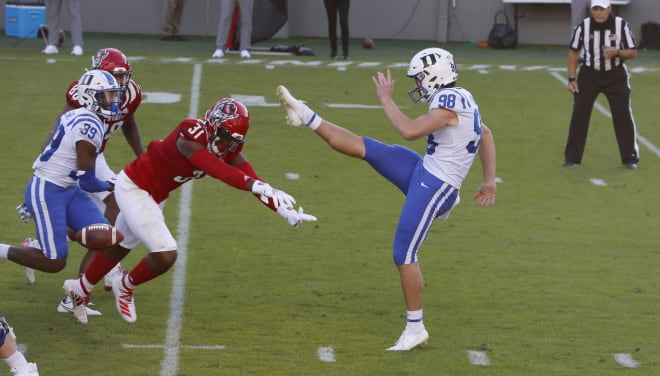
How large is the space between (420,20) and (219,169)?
17011 millimetres

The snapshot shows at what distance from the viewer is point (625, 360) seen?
712 centimetres

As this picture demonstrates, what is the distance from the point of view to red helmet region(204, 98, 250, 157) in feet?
23.4

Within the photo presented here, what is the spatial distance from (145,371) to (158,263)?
854 mm

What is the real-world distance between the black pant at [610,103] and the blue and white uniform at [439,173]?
609 cm

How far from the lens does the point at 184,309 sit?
7.98 meters

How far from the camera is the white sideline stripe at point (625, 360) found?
23.0 ft

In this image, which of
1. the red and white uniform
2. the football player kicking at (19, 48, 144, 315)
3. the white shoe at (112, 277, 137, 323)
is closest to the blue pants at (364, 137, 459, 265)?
the red and white uniform

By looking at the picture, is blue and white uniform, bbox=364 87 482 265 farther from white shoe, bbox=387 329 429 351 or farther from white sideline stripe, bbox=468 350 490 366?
white sideline stripe, bbox=468 350 490 366

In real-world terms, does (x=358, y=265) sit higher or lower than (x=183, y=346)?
lower

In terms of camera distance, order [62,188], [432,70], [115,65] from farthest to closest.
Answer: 1. [115,65]
2. [62,188]
3. [432,70]

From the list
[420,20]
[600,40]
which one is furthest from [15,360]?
[420,20]

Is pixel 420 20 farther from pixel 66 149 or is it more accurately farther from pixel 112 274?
pixel 66 149

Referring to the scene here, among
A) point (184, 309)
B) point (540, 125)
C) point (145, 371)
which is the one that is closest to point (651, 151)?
point (540, 125)

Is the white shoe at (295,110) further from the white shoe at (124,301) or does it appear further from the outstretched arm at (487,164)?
the white shoe at (124,301)
